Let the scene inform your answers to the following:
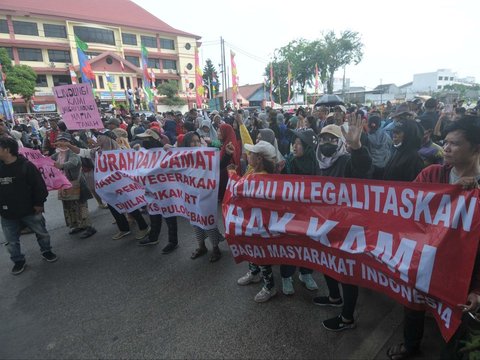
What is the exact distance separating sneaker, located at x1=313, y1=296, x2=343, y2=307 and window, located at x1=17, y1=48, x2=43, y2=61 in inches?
2047

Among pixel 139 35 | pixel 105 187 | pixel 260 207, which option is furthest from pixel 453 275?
pixel 139 35

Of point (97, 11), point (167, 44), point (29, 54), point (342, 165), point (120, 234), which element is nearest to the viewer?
point (342, 165)

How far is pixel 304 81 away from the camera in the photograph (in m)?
49.1

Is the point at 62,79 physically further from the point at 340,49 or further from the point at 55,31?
the point at 340,49

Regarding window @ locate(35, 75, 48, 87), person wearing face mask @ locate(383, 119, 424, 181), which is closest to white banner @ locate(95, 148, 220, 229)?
person wearing face mask @ locate(383, 119, 424, 181)

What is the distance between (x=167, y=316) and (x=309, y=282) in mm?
1640

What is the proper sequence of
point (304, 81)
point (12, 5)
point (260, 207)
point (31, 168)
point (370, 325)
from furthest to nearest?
point (304, 81), point (12, 5), point (31, 168), point (260, 207), point (370, 325)

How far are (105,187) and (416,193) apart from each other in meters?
4.49

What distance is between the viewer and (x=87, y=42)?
4453cm

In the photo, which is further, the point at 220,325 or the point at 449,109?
the point at 449,109

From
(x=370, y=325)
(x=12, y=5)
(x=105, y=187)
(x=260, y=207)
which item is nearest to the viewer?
(x=370, y=325)

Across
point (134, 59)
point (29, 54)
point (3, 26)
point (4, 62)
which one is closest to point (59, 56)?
point (29, 54)

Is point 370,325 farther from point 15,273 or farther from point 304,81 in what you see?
point 304,81

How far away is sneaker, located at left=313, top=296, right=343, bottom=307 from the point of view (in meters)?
3.12
